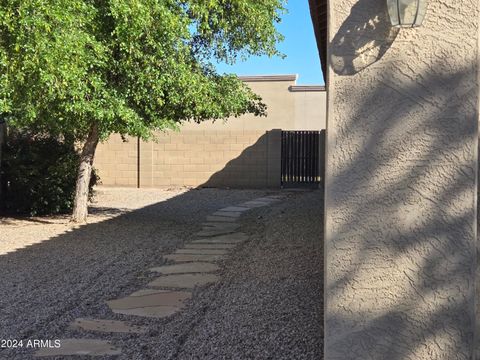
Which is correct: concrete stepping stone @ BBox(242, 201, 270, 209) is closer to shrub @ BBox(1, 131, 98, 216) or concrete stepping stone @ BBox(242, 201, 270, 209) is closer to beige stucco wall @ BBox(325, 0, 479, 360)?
shrub @ BBox(1, 131, 98, 216)

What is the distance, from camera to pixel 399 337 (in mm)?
2953

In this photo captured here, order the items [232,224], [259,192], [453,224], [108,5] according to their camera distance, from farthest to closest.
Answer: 1. [259,192]
2. [232,224]
3. [108,5]
4. [453,224]

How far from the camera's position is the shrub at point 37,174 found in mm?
10531

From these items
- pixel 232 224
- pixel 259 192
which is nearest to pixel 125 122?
pixel 232 224

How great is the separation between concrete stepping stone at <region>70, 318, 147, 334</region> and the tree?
304 cm

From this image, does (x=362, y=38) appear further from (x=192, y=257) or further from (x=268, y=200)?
(x=268, y=200)

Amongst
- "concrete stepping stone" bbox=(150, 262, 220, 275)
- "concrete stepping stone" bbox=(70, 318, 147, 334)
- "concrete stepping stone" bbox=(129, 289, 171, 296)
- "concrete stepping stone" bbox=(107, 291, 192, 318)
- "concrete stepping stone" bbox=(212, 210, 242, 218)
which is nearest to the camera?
"concrete stepping stone" bbox=(70, 318, 147, 334)

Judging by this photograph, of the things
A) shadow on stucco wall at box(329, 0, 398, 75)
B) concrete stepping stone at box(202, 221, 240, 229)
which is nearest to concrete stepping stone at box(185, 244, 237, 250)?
concrete stepping stone at box(202, 221, 240, 229)

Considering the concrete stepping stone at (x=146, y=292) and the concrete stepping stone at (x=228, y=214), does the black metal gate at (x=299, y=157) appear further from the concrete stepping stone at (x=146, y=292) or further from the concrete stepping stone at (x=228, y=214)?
the concrete stepping stone at (x=146, y=292)

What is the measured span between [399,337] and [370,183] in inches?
33.7

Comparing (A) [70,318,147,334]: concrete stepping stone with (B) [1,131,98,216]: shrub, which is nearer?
(A) [70,318,147,334]: concrete stepping stone

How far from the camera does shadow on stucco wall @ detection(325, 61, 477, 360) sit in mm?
2910

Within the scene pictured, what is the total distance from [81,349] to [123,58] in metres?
4.89

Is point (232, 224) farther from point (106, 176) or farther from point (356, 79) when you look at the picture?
point (106, 176)
